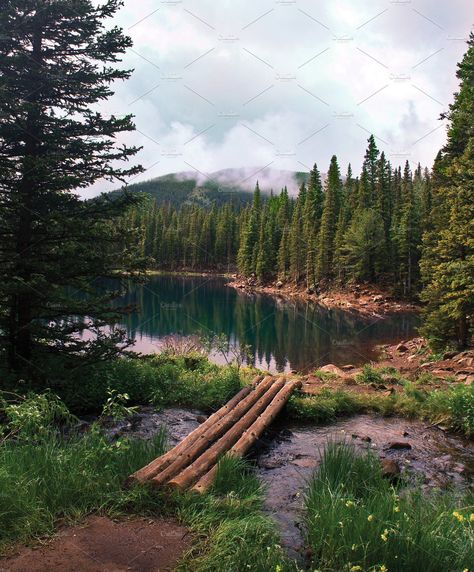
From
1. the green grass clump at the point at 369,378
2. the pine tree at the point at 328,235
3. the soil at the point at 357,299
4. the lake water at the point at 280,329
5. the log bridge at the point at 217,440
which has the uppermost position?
the pine tree at the point at 328,235

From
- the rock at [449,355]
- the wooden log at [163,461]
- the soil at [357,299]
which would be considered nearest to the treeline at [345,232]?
the soil at [357,299]

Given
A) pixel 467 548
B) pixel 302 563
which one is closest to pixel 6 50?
pixel 302 563

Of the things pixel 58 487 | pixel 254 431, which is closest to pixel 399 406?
pixel 254 431

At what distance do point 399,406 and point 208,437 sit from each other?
16.4 feet

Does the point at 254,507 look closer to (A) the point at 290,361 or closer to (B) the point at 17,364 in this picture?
(B) the point at 17,364

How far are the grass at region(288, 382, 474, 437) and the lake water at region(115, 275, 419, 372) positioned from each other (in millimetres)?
9409

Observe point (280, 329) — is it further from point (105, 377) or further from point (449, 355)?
point (105, 377)

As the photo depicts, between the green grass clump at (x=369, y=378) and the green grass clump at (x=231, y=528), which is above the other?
the green grass clump at (x=231, y=528)

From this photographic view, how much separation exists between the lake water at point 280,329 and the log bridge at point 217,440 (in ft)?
29.8

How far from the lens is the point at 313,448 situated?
276 inches

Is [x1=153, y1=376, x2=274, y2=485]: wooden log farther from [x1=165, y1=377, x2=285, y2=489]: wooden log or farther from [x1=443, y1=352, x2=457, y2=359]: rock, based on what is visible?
[x1=443, y1=352, x2=457, y2=359]: rock

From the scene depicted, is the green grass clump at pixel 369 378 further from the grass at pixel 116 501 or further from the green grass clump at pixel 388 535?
the green grass clump at pixel 388 535

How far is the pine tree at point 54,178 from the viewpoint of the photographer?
819cm

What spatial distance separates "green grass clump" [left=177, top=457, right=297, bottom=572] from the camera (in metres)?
3.24
